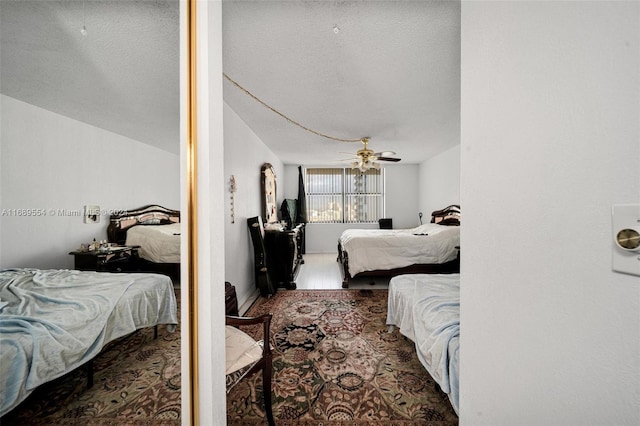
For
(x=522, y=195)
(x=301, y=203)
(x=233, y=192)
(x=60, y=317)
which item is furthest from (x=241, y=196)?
(x=301, y=203)

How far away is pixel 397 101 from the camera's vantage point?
286cm

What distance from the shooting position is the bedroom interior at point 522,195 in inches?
20.1

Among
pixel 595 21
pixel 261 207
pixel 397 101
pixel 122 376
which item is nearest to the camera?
pixel 595 21

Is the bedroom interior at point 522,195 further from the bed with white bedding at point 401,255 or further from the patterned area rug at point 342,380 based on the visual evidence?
the bed with white bedding at point 401,255

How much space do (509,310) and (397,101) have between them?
2.66 metres

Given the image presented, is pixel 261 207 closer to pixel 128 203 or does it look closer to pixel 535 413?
pixel 128 203

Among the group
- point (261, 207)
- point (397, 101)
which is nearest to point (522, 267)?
point (397, 101)

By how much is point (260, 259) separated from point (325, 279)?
1.37 meters

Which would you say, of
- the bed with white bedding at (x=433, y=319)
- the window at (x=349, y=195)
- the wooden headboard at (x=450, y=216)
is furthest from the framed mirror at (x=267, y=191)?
the wooden headboard at (x=450, y=216)

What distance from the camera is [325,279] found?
4.52m

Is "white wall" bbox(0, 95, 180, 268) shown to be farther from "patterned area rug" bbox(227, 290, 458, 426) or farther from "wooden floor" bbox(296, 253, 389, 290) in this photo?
"wooden floor" bbox(296, 253, 389, 290)

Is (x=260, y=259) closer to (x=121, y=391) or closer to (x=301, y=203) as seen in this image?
(x=121, y=391)

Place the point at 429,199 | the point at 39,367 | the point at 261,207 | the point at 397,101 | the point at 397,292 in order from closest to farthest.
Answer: the point at 39,367
the point at 397,292
the point at 397,101
the point at 261,207
the point at 429,199

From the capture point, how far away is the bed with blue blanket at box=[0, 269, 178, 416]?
617 millimetres
